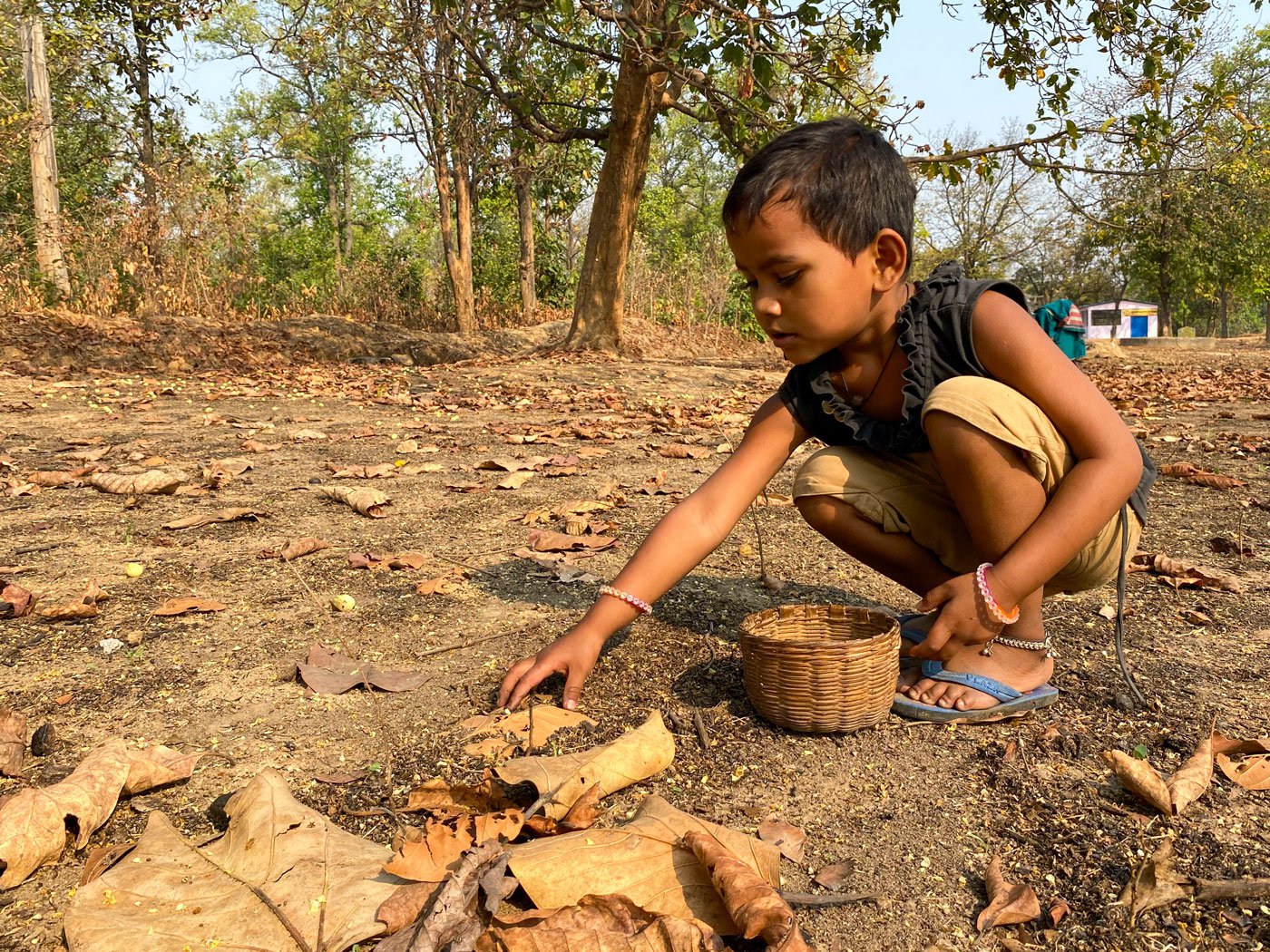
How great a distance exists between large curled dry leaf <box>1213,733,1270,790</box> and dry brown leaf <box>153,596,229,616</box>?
87.9 inches

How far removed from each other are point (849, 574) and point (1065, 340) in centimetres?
103

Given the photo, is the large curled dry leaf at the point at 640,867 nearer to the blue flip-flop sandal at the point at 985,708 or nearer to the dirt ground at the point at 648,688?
the dirt ground at the point at 648,688

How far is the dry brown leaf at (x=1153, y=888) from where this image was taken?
118 cm

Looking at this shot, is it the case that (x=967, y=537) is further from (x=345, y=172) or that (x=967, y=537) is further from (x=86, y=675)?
(x=345, y=172)

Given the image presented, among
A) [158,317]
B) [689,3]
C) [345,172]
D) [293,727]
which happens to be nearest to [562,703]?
[293,727]

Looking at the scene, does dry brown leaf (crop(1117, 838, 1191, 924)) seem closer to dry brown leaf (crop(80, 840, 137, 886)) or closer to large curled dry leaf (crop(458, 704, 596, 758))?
large curled dry leaf (crop(458, 704, 596, 758))

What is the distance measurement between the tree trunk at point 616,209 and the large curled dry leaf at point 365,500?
6313mm

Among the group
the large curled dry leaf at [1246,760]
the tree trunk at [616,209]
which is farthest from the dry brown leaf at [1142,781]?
the tree trunk at [616,209]

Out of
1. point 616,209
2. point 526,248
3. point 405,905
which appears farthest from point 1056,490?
point 526,248

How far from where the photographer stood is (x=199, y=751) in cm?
159

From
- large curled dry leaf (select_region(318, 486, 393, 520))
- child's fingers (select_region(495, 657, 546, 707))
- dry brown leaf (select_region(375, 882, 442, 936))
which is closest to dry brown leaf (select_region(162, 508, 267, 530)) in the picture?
large curled dry leaf (select_region(318, 486, 393, 520))

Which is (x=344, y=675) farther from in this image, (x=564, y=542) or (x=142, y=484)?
(x=142, y=484)

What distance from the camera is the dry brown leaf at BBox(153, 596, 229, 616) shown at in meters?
2.21

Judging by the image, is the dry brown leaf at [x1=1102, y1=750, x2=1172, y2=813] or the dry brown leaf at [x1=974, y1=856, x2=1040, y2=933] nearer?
the dry brown leaf at [x1=974, y1=856, x2=1040, y2=933]
